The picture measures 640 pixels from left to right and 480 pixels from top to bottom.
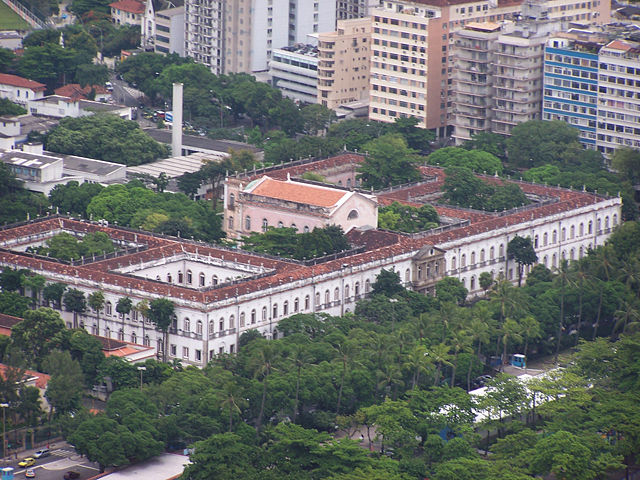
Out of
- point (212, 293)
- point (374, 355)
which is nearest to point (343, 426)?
point (374, 355)

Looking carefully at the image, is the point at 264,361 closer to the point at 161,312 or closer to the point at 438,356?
the point at 161,312

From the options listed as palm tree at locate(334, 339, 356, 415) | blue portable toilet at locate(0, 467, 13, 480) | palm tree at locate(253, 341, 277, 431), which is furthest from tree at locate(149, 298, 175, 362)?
blue portable toilet at locate(0, 467, 13, 480)

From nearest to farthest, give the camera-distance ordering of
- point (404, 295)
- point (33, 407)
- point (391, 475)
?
1. point (391, 475)
2. point (33, 407)
3. point (404, 295)

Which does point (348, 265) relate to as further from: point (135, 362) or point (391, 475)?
point (391, 475)

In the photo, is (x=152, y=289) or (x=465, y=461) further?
(x=152, y=289)

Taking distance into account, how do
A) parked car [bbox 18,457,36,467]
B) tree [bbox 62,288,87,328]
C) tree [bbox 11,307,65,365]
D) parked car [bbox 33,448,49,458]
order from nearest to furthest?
parked car [bbox 18,457,36,467]
parked car [bbox 33,448,49,458]
tree [bbox 11,307,65,365]
tree [bbox 62,288,87,328]

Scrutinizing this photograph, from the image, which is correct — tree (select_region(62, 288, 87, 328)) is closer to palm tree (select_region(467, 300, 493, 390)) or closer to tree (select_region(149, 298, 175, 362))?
tree (select_region(149, 298, 175, 362))

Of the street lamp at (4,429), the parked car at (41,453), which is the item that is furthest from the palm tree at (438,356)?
the street lamp at (4,429)
